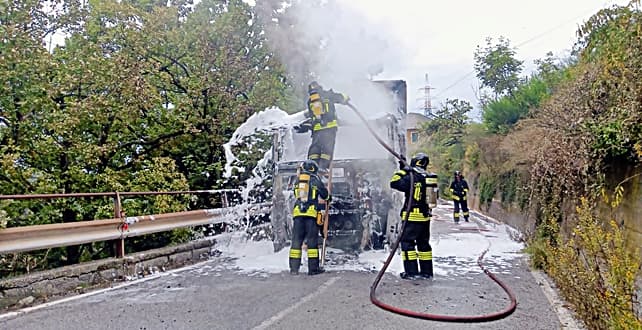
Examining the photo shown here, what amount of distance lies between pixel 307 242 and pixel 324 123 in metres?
2.13

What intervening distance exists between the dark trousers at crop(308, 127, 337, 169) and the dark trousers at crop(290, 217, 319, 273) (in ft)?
4.43

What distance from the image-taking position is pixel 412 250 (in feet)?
24.8

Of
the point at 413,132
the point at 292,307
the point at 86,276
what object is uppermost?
the point at 413,132

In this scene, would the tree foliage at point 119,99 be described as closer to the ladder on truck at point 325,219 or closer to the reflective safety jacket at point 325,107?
the ladder on truck at point 325,219

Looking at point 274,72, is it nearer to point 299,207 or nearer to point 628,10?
point 299,207

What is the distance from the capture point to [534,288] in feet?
22.6

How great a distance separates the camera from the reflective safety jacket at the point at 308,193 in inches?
316

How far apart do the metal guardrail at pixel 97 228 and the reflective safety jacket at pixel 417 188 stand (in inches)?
142

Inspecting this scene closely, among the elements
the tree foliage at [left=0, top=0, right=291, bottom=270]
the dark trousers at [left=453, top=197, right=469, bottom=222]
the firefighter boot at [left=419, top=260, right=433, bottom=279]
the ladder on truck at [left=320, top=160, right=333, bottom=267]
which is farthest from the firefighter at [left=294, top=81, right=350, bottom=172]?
the dark trousers at [left=453, top=197, right=469, bottom=222]

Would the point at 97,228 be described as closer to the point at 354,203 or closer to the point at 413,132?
the point at 354,203

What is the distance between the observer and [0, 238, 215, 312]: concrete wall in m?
5.93

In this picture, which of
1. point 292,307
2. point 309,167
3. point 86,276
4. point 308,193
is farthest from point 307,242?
point 86,276

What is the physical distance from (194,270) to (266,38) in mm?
7605

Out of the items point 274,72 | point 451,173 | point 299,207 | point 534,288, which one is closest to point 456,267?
point 534,288
